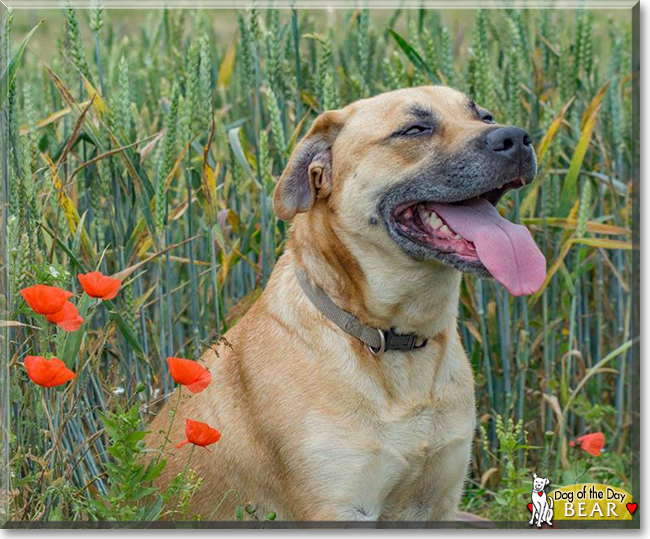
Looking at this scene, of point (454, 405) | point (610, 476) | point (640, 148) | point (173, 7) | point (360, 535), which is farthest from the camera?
point (173, 7)

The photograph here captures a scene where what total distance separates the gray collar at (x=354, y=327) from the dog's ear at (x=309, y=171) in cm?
22

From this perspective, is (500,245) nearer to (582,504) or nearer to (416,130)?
(416,130)

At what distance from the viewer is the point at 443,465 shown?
328 cm

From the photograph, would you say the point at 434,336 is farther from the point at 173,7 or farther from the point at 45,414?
the point at 173,7

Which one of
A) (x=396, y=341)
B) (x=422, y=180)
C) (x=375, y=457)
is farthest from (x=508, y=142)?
(x=375, y=457)

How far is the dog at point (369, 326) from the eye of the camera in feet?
10.3

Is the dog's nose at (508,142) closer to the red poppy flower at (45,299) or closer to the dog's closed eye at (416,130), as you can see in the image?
the dog's closed eye at (416,130)

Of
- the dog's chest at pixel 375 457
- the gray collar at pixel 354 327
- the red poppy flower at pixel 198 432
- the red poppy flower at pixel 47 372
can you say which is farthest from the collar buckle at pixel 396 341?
the red poppy flower at pixel 47 372

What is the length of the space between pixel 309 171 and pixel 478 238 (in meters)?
0.58

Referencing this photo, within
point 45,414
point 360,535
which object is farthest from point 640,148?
point 45,414

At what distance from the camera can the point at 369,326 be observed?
3299 millimetres

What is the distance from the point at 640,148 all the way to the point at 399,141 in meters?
1.29

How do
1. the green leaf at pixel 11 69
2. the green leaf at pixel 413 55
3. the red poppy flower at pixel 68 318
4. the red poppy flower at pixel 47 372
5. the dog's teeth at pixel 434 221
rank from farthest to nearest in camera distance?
the green leaf at pixel 413 55 < the dog's teeth at pixel 434 221 < the green leaf at pixel 11 69 < the red poppy flower at pixel 68 318 < the red poppy flower at pixel 47 372

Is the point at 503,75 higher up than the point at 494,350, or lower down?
higher up
